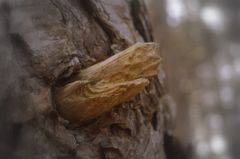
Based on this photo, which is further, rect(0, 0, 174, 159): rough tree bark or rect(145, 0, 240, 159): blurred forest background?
rect(145, 0, 240, 159): blurred forest background

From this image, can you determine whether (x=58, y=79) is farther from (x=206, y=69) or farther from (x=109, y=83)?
A: (x=206, y=69)

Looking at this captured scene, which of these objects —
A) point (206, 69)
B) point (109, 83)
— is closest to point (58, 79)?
point (109, 83)

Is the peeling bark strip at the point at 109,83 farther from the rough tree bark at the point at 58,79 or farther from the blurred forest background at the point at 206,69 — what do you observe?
the blurred forest background at the point at 206,69

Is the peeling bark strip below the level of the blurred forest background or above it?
above

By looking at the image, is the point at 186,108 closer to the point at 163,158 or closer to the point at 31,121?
the point at 163,158

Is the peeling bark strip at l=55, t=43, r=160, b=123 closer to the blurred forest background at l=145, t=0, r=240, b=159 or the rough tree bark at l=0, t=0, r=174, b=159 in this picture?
the rough tree bark at l=0, t=0, r=174, b=159

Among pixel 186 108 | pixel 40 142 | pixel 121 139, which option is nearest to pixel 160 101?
pixel 186 108

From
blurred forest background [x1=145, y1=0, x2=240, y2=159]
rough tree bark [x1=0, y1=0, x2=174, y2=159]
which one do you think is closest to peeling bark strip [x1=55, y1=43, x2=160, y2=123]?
rough tree bark [x1=0, y1=0, x2=174, y2=159]
